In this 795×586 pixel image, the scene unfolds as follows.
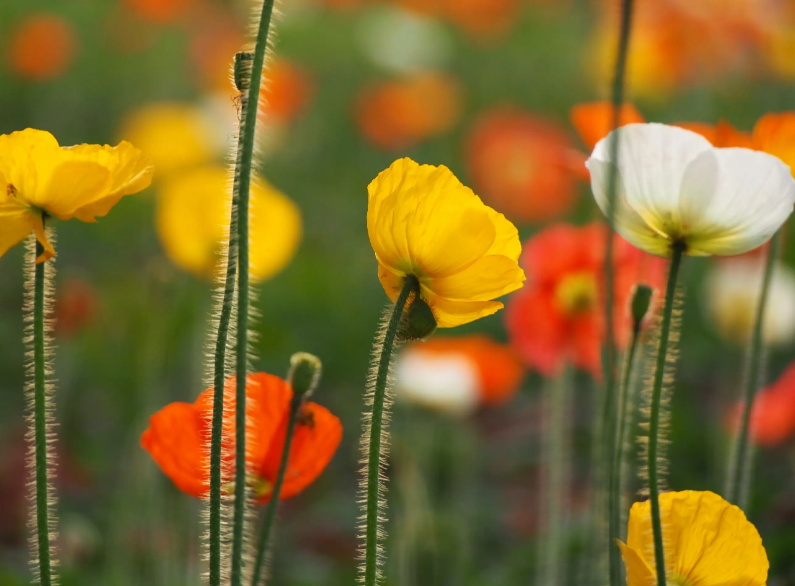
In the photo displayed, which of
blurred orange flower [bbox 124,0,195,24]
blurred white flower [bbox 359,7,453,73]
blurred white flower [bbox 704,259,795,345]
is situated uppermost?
blurred white flower [bbox 359,7,453,73]

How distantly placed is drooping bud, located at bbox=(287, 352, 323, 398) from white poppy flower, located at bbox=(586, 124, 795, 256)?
270 millimetres

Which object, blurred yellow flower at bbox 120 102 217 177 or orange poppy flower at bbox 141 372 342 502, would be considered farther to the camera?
blurred yellow flower at bbox 120 102 217 177

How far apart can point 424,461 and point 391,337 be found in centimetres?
143

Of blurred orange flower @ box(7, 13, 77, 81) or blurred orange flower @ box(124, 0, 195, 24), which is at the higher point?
blurred orange flower @ box(124, 0, 195, 24)

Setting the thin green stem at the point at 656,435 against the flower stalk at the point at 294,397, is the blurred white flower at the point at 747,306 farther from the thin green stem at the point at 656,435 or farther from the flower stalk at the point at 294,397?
the flower stalk at the point at 294,397

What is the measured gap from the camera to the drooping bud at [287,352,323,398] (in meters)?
0.77

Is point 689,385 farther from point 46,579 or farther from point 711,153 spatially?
point 46,579

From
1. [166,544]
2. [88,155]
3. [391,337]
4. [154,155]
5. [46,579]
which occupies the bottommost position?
[166,544]

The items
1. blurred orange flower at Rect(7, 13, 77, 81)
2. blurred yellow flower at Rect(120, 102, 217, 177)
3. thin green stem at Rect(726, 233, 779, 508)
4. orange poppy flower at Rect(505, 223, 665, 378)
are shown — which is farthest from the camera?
blurred orange flower at Rect(7, 13, 77, 81)

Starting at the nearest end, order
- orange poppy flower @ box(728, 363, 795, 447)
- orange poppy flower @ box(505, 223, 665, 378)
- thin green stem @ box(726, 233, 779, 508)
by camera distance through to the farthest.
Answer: thin green stem @ box(726, 233, 779, 508), orange poppy flower @ box(505, 223, 665, 378), orange poppy flower @ box(728, 363, 795, 447)

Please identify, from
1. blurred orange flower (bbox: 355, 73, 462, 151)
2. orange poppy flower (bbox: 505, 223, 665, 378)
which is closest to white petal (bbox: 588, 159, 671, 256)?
orange poppy flower (bbox: 505, 223, 665, 378)

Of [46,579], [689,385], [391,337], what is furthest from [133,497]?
[689,385]

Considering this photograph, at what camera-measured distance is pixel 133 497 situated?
2143mm

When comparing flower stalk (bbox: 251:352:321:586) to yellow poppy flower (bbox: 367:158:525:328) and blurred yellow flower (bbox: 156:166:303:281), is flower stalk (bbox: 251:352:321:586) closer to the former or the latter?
yellow poppy flower (bbox: 367:158:525:328)
